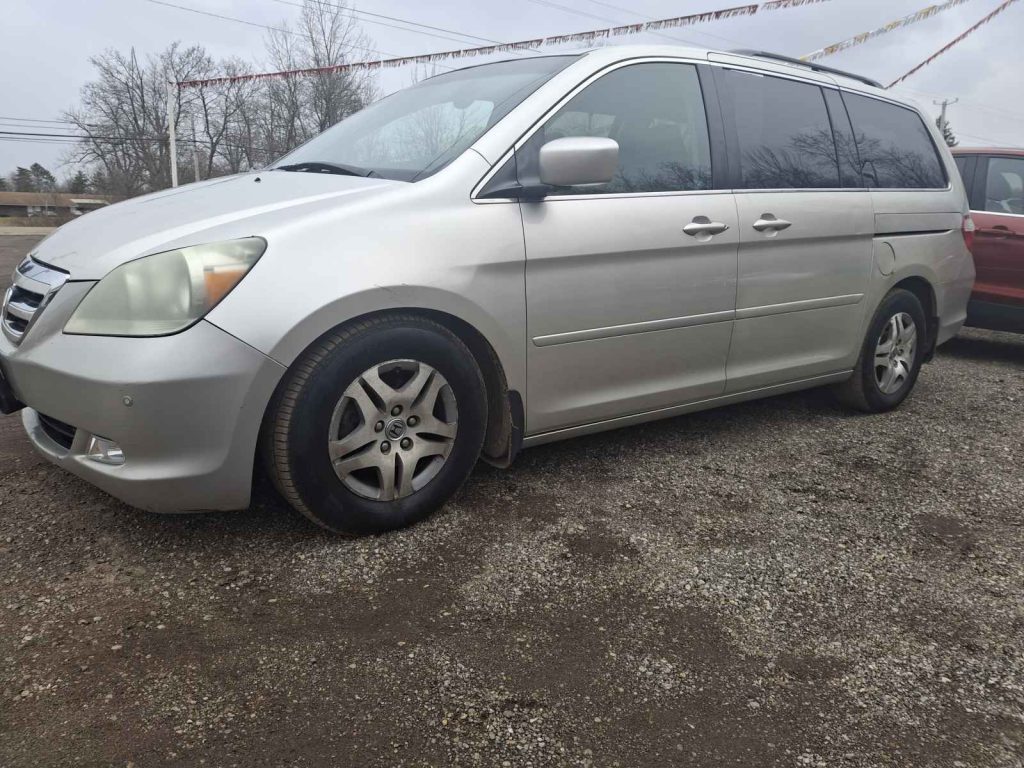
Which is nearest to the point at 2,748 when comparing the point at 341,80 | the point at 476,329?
the point at 476,329

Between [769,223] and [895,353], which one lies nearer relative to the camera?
[769,223]

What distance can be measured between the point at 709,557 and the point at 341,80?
96.6 feet

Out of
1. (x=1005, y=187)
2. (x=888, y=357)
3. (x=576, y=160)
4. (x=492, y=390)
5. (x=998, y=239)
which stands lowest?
(x=888, y=357)

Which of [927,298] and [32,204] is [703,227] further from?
[32,204]

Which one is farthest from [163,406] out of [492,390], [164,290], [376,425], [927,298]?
[927,298]

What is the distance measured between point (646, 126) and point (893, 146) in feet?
6.10

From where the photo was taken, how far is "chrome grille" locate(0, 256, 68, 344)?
2340mm

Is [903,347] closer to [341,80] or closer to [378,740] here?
[378,740]

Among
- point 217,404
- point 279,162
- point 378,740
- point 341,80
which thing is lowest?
point 378,740

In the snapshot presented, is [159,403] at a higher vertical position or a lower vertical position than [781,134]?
lower

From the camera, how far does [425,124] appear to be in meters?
3.05

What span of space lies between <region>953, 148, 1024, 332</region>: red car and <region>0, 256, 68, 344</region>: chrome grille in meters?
6.15

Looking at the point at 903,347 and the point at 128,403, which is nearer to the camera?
the point at 128,403

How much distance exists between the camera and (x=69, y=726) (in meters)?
1.66
